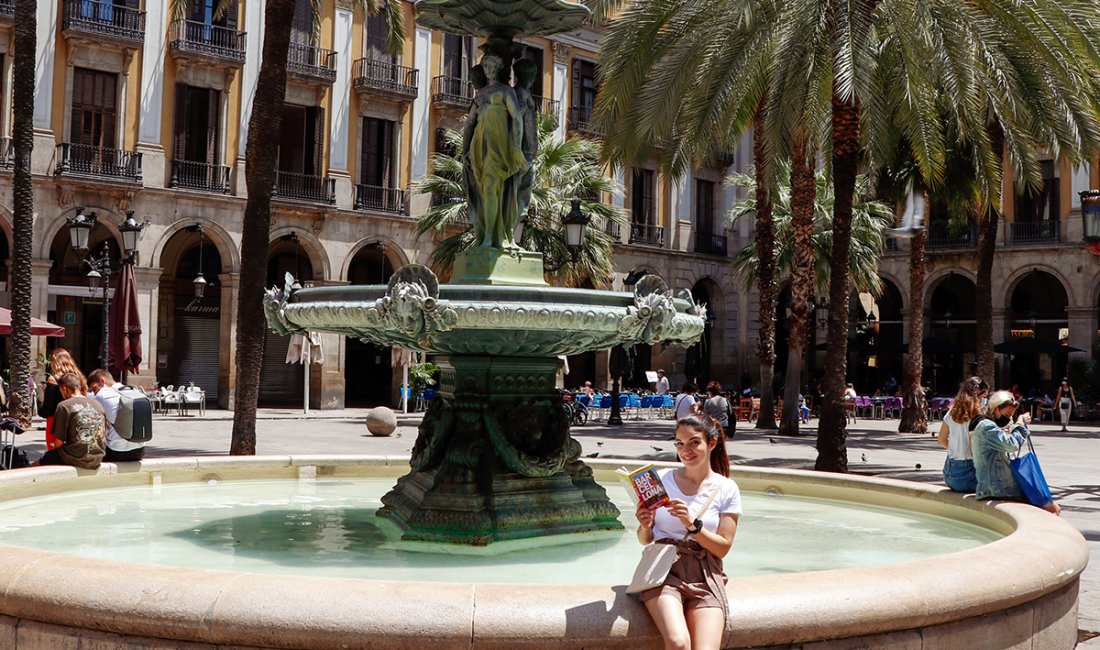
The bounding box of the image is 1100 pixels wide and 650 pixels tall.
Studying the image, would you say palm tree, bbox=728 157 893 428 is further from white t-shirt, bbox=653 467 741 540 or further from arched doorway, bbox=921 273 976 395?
white t-shirt, bbox=653 467 741 540

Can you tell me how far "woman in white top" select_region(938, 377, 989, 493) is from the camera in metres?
7.39

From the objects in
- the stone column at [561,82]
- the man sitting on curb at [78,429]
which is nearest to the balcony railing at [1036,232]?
the stone column at [561,82]

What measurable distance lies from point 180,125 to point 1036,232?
2897 cm

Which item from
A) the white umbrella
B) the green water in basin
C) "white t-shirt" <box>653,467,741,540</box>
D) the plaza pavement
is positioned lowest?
the plaza pavement

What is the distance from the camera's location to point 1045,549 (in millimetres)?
4902

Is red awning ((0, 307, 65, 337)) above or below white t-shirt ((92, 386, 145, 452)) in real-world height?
above

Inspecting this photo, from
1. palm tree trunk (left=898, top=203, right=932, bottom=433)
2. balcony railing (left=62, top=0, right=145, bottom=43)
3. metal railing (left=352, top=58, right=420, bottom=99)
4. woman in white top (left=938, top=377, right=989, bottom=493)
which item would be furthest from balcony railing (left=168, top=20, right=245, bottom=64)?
woman in white top (left=938, top=377, right=989, bottom=493)

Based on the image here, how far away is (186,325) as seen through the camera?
3253cm

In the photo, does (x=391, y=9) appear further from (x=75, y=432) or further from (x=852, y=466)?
(x=75, y=432)

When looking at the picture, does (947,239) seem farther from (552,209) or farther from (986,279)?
(552,209)

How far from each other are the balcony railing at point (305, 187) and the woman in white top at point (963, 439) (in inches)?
1017

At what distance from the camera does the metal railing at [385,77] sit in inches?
1270

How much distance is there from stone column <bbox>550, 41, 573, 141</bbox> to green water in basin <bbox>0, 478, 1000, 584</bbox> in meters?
30.1

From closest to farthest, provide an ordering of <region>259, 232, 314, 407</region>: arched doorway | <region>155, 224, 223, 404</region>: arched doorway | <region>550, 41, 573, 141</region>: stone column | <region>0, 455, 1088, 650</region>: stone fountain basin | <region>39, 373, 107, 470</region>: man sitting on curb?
<region>0, 455, 1088, 650</region>: stone fountain basin < <region>39, 373, 107, 470</region>: man sitting on curb < <region>155, 224, 223, 404</region>: arched doorway < <region>259, 232, 314, 407</region>: arched doorway < <region>550, 41, 573, 141</region>: stone column
